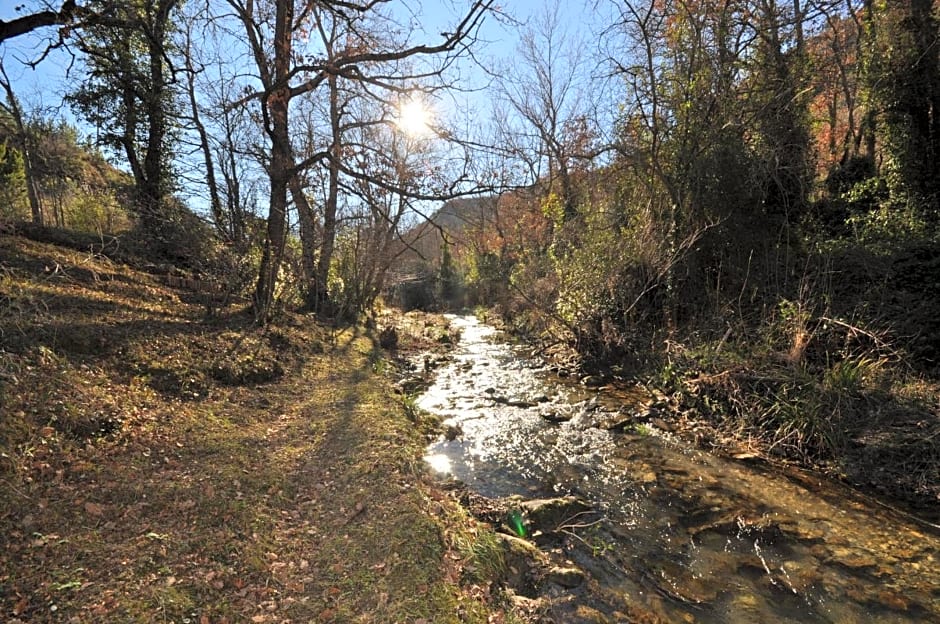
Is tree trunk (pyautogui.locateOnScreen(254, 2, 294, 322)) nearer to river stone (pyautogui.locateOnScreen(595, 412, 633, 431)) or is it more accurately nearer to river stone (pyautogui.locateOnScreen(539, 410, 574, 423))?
river stone (pyautogui.locateOnScreen(539, 410, 574, 423))

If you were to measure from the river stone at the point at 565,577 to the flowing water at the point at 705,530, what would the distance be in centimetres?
15

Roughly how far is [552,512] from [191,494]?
139 inches

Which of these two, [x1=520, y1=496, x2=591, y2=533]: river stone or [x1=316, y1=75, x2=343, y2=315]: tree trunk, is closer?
[x1=520, y1=496, x2=591, y2=533]: river stone

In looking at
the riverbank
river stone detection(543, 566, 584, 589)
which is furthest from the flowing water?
the riverbank

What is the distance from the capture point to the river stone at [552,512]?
449cm

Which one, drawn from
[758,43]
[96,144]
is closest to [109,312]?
[96,144]

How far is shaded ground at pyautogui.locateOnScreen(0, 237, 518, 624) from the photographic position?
2.69 meters

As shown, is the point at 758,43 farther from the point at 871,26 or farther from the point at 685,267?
the point at 685,267

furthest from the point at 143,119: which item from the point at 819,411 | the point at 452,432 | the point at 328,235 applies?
the point at 819,411

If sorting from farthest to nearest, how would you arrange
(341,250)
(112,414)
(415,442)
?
(341,250), (415,442), (112,414)

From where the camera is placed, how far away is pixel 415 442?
6121 millimetres

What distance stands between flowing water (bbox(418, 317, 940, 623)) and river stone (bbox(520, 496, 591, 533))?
0.85 feet

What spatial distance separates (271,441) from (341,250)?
418 inches

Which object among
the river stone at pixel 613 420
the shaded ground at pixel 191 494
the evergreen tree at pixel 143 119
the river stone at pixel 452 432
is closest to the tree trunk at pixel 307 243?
the evergreen tree at pixel 143 119
